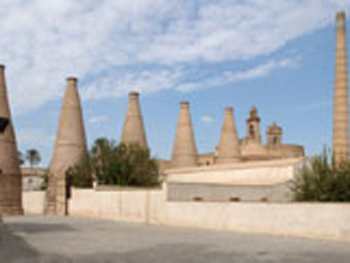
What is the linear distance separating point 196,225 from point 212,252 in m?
8.34

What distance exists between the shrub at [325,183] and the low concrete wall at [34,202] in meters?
21.7

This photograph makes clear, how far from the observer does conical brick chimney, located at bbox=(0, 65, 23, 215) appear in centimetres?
2889

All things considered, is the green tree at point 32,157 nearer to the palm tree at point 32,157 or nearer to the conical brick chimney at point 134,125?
the palm tree at point 32,157

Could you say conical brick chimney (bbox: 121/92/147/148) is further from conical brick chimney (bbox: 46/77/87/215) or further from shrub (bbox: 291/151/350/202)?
shrub (bbox: 291/151/350/202)

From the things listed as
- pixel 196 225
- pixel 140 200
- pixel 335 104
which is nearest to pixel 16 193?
pixel 140 200

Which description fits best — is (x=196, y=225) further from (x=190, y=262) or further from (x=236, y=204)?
(x=190, y=262)

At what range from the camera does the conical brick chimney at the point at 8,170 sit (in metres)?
28.9

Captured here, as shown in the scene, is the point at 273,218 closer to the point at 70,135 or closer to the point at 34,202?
the point at 70,135

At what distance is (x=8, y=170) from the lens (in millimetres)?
29000

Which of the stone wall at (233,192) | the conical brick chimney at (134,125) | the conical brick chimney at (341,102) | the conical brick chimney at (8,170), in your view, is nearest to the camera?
the stone wall at (233,192)

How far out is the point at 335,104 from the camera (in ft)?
92.4

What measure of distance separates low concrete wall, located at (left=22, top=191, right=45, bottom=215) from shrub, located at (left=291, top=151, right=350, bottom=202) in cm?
2168

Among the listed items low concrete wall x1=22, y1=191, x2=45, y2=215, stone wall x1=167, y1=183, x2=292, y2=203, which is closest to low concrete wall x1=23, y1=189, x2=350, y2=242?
stone wall x1=167, y1=183, x2=292, y2=203

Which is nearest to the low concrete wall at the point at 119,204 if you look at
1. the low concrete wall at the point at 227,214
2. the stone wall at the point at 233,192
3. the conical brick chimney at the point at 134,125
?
the low concrete wall at the point at 227,214
